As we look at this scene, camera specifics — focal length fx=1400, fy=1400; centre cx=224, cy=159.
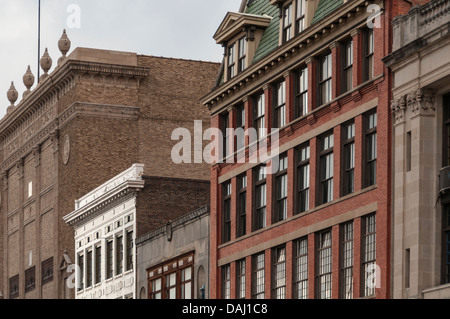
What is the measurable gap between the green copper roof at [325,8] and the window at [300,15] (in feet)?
3.03

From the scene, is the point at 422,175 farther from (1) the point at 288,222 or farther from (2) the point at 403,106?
(1) the point at 288,222

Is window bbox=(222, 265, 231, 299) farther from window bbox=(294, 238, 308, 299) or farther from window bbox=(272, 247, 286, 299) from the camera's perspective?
window bbox=(294, 238, 308, 299)

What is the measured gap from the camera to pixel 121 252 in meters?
75.0

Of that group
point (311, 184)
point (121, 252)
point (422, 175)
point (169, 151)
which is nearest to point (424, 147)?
point (422, 175)

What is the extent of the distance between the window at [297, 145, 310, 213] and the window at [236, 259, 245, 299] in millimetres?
6333

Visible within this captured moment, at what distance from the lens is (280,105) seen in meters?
58.0

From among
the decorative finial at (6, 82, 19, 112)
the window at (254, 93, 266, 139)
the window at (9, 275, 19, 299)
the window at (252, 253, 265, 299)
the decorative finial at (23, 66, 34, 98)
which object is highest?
the decorative finial at (23, 66, 34, 98)

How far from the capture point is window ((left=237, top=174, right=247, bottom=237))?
61031 millimetres

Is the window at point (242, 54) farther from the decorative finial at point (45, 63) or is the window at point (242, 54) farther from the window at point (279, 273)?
the decorative finial at point (45, 63)

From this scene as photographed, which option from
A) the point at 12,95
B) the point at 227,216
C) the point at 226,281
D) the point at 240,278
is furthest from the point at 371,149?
the point at 12,95

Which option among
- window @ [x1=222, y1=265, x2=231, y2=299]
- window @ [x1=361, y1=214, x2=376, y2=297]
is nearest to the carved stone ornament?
window @ [x1=222, y1=265, x2=231, y2=299]
